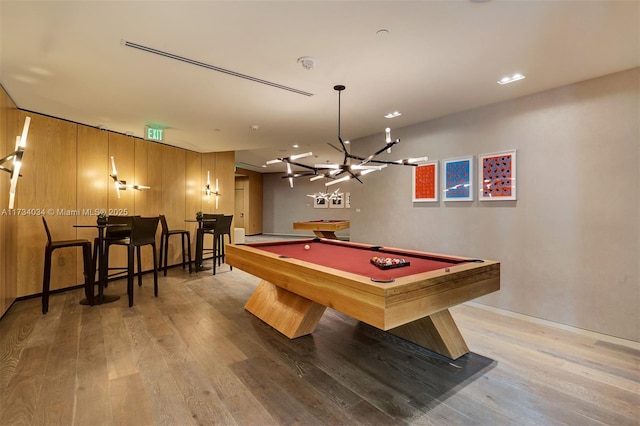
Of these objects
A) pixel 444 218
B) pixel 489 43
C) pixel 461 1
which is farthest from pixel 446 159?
pixel 461 1

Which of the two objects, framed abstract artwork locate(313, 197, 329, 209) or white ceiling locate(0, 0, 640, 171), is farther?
framed abstract artwork locate(313, 197, 329, 209)

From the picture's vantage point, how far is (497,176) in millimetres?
3822

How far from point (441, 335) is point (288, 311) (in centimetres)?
152

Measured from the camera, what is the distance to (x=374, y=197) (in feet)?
17.8

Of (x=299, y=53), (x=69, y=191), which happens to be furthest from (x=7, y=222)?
(x=299, y=53)

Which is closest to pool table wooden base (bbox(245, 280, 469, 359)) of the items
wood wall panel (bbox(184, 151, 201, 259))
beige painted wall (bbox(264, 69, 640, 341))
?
beige painted wall (bbox(264, 69, 640, 341))

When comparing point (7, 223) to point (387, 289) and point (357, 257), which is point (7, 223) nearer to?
point (357, 257)

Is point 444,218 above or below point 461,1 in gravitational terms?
below

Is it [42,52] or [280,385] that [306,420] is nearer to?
[280,385]

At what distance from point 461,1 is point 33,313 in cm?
535

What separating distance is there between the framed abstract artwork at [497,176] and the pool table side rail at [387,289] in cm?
170

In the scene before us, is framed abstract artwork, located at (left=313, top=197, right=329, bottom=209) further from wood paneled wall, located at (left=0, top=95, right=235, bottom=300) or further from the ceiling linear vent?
the ceiling linear vent

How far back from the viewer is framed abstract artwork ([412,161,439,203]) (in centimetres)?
448

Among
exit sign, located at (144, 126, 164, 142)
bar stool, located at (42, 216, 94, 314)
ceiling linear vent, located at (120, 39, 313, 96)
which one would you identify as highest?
ceiling linear vent, located at (120, 39, 313, 96)
